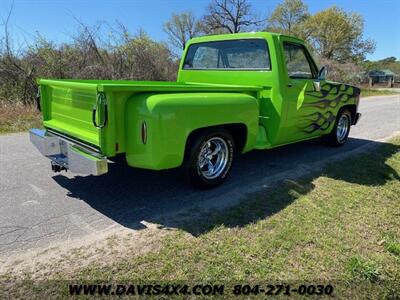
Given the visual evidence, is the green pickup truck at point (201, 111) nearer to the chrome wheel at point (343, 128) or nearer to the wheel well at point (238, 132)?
the wheel well at point (238, 132)

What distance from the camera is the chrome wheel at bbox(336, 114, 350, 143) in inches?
273

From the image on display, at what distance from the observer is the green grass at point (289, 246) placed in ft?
8.89

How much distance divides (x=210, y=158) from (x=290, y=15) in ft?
165

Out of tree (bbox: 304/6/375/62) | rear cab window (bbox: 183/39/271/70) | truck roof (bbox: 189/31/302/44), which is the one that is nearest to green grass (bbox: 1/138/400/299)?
rear cab window (bbox: 183/39/271/70)

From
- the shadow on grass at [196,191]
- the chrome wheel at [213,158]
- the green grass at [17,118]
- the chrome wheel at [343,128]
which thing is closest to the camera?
the shadow on grass at [196,191]

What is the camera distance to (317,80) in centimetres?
568

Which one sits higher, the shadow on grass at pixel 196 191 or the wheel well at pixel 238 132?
the wheel well at pixel 238 132

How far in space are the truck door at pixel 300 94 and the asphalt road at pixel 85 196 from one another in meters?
0.59

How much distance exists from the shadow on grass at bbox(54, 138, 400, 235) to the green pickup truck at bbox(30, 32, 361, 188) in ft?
1.18

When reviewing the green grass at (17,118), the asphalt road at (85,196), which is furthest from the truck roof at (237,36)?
the green grass at (17,118)

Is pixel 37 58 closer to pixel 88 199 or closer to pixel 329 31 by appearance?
pixel 88 199

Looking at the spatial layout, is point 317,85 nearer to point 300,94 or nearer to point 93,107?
point 300,94

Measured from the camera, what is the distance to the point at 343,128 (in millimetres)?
7102

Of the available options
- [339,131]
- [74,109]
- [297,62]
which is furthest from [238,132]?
[339,131]
